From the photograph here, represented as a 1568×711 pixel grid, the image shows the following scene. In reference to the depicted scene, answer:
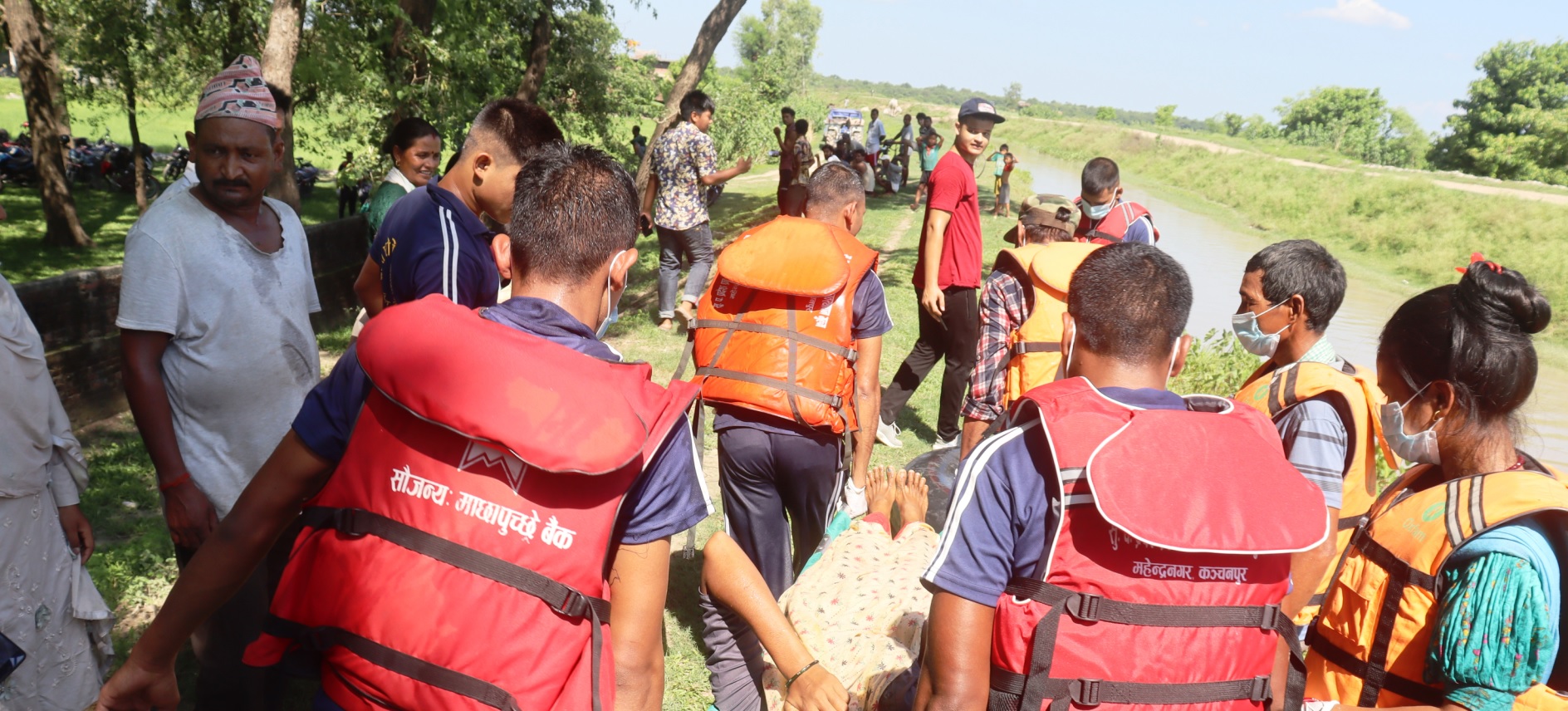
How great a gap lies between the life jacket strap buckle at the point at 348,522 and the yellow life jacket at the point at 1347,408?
229 cm

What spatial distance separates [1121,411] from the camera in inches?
71.5

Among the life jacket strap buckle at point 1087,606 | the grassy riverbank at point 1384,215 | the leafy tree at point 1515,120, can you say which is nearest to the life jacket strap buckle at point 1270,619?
the life jacket strap buckle at point 1087,606

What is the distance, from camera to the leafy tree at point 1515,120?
39750mm

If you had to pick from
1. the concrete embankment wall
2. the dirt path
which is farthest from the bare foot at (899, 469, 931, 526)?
the dirt path

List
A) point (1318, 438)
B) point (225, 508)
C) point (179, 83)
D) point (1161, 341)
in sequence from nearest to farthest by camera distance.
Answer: point (1161, 341), point (1318, 438), point (225, 508), point (179, 83)

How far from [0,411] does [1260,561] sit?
10.1 feet

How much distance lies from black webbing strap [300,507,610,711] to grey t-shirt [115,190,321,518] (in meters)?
1.33

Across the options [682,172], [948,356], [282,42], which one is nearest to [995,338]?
[948,356]

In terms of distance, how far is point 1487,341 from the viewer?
2139mm

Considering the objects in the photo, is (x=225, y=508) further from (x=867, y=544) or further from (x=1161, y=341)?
(x=1161, y=341)

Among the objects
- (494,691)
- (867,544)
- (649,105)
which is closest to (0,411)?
(494,691)

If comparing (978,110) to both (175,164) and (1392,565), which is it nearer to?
(1392,565)

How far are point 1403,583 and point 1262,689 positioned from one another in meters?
0.52

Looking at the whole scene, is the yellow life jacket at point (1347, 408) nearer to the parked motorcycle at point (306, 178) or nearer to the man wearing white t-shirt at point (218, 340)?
the man wearing white t-shirt at point (218, 340)
